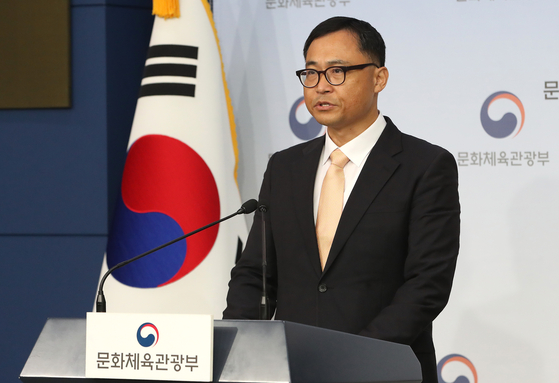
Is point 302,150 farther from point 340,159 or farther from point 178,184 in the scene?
point 178,184

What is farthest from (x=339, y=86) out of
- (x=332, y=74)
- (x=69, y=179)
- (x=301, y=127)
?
(x=69, y=179)

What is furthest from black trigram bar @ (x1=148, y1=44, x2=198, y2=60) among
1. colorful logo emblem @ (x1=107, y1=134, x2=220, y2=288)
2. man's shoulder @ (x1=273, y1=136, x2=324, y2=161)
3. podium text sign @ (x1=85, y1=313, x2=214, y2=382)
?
podium text sign @ (x1=85, y1=313, x2=214, y2=382)

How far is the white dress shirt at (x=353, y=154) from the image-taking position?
1.77 meters

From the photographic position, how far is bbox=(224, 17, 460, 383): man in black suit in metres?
1.59

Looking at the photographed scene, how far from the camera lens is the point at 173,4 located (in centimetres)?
276

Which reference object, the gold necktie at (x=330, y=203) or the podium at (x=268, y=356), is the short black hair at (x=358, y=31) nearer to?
the gold necktie at (x=330, y=203)

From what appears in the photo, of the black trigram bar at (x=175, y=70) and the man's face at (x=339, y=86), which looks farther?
the black trigram bar at (x=175, y=70)

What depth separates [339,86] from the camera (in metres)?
1.73

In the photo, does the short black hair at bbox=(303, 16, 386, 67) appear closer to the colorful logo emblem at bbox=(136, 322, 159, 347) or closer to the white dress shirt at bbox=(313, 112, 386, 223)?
the white dress shirt at bbox=(313, 112, 386, 223)

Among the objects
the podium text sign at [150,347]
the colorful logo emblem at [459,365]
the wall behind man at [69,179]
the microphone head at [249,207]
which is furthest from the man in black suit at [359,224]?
the wall behind man at [69,179]

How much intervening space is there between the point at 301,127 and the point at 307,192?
1.28m

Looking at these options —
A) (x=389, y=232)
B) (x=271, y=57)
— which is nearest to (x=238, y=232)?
(x=271, y=57)

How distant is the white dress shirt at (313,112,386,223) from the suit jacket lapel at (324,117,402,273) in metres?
0.04

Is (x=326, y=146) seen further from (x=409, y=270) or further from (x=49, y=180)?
(x=49, y=180)
